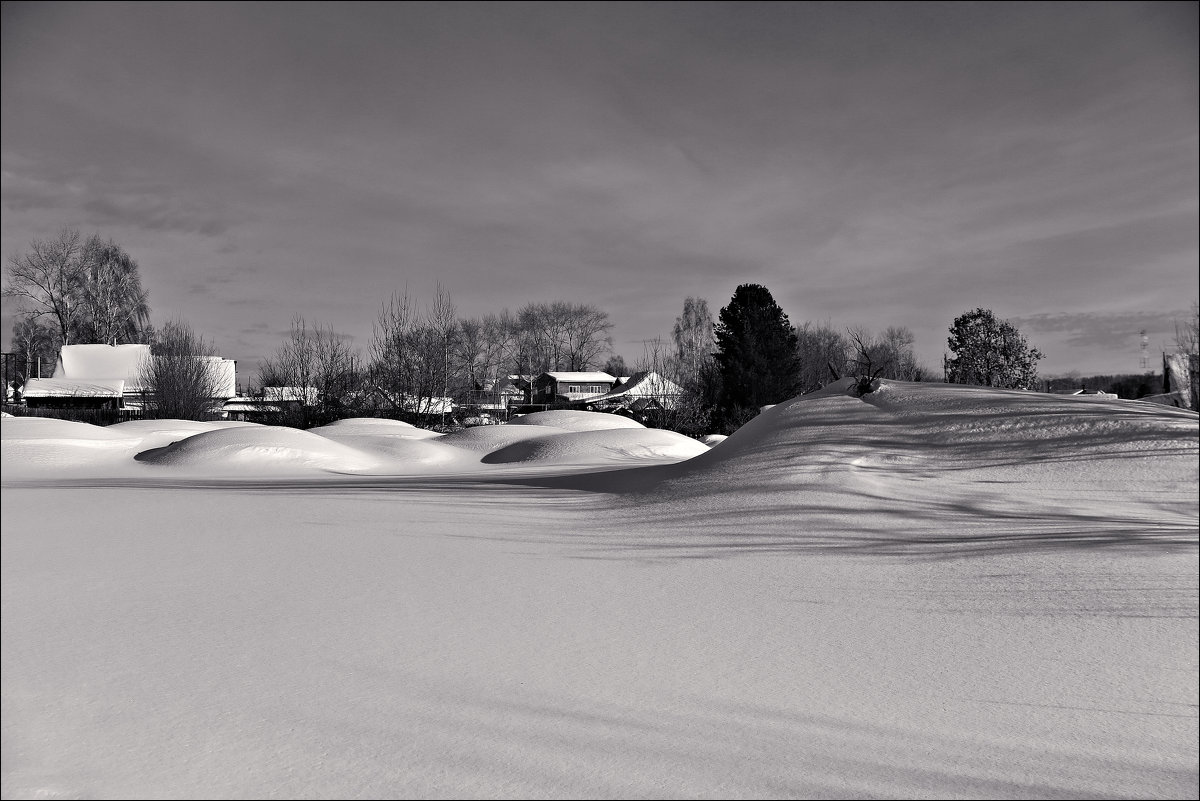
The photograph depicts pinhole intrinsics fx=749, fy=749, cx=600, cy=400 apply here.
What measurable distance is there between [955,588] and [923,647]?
85 centimetres

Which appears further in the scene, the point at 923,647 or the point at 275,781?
the point at 923,647

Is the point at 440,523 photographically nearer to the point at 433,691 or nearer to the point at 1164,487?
the point at 433,691

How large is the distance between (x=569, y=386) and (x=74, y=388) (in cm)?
2760

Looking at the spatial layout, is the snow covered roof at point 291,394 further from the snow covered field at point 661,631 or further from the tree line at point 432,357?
the snow covered field at point 661,631

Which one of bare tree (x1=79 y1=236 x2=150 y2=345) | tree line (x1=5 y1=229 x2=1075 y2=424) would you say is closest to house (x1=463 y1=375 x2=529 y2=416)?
tree line (x1=5 y1=229 x2=1075 y2=424)

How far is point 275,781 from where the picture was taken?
6.23 ft

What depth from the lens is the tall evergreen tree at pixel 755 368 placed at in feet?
69.7

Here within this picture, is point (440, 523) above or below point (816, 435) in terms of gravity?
below

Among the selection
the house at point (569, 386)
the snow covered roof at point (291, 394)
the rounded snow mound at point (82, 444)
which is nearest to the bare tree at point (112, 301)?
the snow covered roof at point (291, 394)

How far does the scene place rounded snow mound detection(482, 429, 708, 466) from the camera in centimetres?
1167

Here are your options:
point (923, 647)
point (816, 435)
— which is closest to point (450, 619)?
point (923, 647)

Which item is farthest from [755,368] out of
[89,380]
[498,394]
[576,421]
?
[89,380]

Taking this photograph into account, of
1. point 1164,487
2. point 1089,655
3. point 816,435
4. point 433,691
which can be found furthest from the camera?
point 816,435

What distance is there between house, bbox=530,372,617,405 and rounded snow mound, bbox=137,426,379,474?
105 ft
